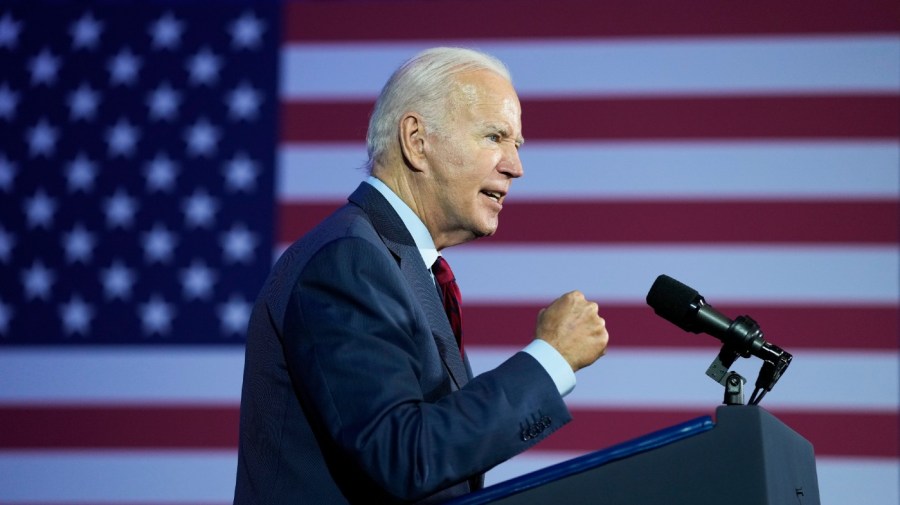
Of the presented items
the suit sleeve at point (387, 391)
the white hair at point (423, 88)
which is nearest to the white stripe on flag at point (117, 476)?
the white hair at point (423, 88)

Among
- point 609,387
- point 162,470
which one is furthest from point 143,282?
point 609,387

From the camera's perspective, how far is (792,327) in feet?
10.1

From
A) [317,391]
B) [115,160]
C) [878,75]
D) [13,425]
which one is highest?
[115,160]

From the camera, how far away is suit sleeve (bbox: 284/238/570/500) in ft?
3.77

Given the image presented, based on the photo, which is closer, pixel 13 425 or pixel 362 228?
pixel 362 228

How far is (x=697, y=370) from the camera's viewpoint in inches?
121

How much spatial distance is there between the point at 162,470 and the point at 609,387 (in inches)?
53.9

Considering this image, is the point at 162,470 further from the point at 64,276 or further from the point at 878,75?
the point at 878,75

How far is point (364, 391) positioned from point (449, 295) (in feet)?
1.29

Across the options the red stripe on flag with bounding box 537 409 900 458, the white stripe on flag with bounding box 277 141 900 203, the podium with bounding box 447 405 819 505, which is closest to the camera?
the podium with bounding box 447 405 819 505

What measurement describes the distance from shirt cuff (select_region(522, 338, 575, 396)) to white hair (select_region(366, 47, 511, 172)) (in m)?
0.48

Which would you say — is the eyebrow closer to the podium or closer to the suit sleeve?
the suit sleeve

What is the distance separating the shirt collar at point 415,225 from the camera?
1.56 meters

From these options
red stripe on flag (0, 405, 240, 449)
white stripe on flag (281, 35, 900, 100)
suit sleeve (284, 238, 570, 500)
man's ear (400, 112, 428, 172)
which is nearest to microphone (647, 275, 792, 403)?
suit sleeve (284, 238, 570, 500)
